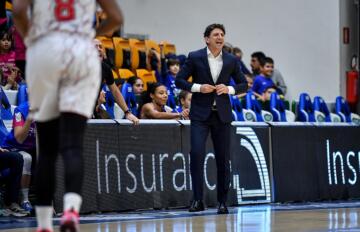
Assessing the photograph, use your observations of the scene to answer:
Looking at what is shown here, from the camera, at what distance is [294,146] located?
41.4 ft

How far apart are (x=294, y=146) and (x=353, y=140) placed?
4.61 feet

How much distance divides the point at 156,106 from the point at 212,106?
1855 mm

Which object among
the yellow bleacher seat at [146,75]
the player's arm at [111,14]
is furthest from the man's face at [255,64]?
the player's arm at [111,14]

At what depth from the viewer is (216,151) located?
1030 cm

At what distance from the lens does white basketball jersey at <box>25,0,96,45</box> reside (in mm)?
5496

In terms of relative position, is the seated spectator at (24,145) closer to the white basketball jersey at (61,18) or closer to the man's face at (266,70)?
the white basketball jersey at (61,18)

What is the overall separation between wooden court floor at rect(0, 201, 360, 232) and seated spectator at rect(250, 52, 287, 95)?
255 inches

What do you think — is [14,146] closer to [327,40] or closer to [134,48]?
[134,48]

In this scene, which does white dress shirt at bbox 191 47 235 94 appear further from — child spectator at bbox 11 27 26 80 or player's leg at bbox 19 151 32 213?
child spectator at bbox 11 27 26 80

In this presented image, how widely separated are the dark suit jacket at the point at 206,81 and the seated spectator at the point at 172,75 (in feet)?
14.2

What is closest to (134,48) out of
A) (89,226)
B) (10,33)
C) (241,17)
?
(10,33)

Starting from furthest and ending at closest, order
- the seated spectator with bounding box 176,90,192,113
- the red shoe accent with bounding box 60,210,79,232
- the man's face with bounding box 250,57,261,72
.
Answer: the man's face with bounding box 250,57,261,72
the seated spectator with bounding box 176,90,192,113
the red shoe accent with bounding box 60,210,79,232

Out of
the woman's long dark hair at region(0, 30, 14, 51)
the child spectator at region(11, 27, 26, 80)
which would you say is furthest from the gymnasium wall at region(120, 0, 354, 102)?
the woman's long dark hair at region(0, 30, 14, 51)

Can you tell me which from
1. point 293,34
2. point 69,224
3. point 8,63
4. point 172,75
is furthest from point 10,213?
point 293,34
